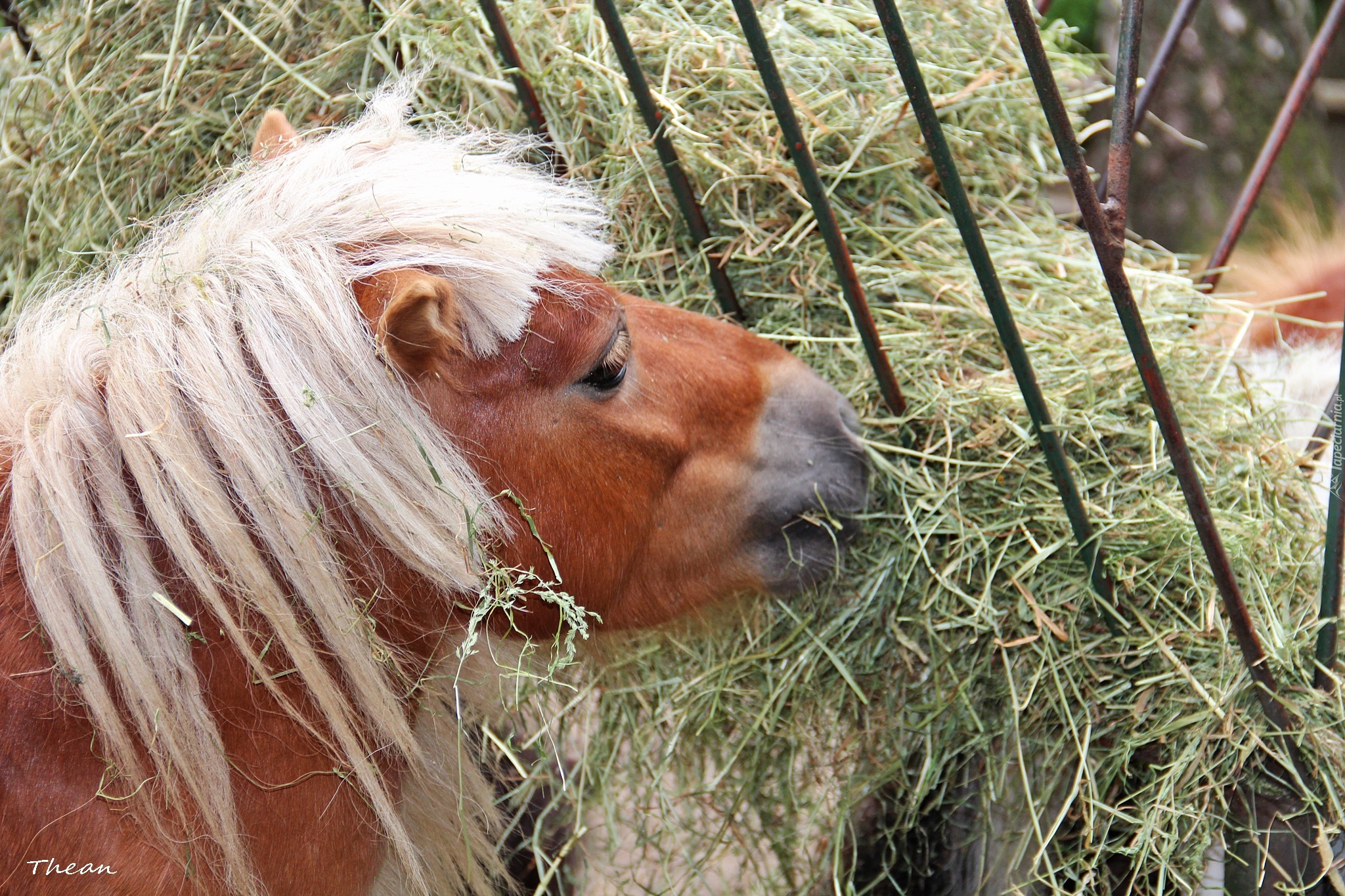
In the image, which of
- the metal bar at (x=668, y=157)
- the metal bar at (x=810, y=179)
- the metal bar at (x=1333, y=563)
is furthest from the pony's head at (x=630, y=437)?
the metal bar at (x=1333, y=563)

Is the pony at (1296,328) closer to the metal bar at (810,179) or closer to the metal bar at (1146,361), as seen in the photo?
the metal bar at (1146,361)

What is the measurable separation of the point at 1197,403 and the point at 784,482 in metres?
0.81

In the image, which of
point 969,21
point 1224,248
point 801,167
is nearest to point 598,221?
point 801,167

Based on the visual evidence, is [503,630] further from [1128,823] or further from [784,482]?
[1128,823]

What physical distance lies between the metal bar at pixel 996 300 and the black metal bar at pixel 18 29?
6.21 ft

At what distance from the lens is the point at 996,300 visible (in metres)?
1.48

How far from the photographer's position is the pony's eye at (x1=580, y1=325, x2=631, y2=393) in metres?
1.41

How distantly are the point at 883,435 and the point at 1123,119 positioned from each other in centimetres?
73

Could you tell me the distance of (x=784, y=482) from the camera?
64.7 inches

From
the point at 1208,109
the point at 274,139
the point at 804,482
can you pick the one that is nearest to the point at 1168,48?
the point at 804,482

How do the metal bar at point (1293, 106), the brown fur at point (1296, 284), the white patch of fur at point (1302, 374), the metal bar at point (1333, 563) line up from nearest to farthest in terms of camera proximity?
the metal bar at point (1333, 563), the metal bar at point (1293, 106), the white patch of fur at point (1302, 374), the brown fur at point (1296, 284)

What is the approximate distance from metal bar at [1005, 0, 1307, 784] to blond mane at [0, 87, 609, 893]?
675mm

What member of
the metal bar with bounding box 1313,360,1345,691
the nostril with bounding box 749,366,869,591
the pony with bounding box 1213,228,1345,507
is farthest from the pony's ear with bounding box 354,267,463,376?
the pony with bounding box 1213,228,1345,507

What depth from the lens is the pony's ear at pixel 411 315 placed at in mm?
1132
